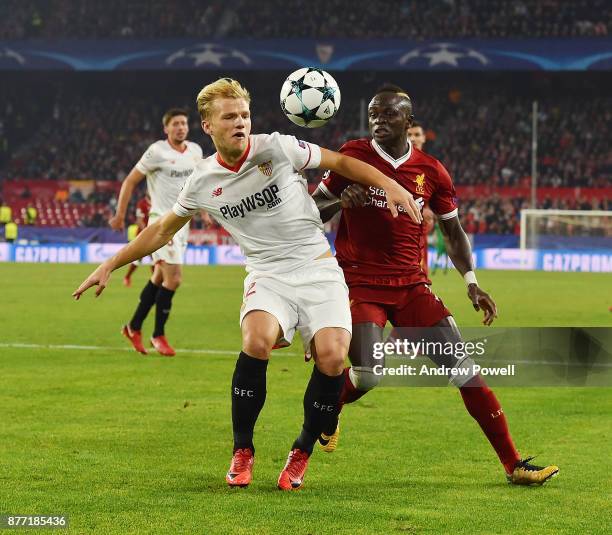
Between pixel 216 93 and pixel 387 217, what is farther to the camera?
pixel 387 217

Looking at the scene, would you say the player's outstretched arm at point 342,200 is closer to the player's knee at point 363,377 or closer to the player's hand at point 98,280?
the player's knee at point 363,377

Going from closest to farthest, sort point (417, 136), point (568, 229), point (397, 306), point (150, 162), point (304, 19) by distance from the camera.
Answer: point (397, 306), point (417, 136), point (150, 162), point (568, 229), point (304, 19)

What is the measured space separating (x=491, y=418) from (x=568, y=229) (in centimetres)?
2735

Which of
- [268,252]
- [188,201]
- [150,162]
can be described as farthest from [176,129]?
[268,252]

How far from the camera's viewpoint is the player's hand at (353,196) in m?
6.09

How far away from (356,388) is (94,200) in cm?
3576

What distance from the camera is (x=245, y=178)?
568 cm

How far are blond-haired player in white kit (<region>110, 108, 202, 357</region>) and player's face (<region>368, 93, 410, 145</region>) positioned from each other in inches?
229

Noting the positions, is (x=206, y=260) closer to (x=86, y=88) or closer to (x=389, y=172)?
(x=86, y=88)

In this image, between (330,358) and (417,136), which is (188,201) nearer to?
(330,358)

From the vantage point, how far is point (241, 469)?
551cm


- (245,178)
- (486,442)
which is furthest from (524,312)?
(245,178)

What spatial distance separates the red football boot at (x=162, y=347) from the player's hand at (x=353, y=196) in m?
5.92

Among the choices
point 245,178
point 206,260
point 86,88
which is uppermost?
point 86,88
